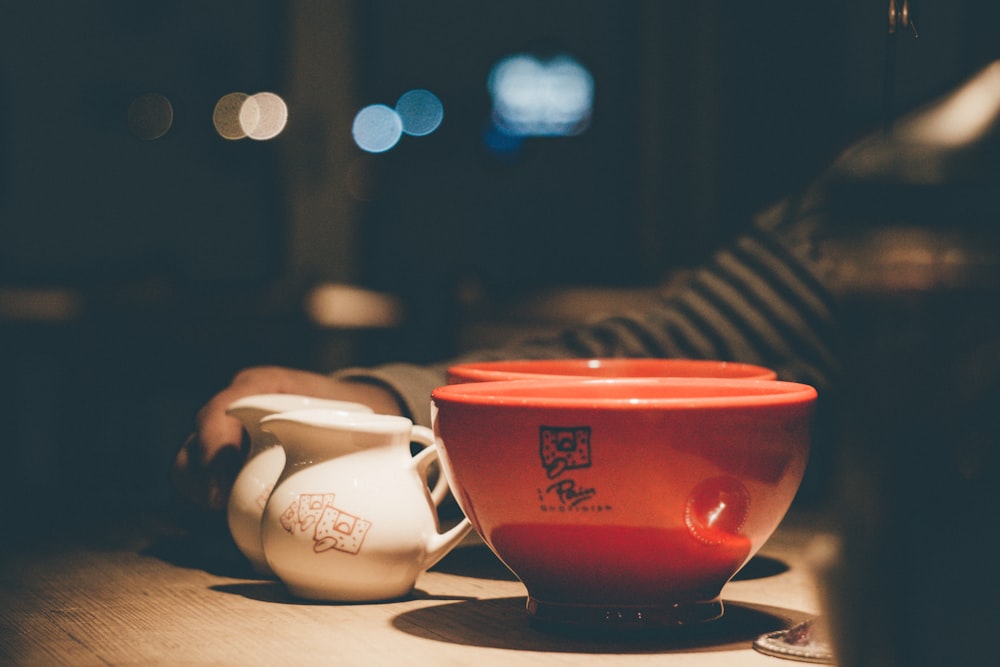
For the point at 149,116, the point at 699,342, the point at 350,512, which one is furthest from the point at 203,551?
the point at 149,116

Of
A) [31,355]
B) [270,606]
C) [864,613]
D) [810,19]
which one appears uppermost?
[810,19]

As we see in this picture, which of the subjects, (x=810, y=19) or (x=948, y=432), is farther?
(x=810, y=19)

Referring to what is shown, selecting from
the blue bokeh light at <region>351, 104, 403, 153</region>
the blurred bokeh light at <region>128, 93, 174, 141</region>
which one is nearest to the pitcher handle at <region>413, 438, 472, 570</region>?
the blue bokeh light at <region>351, 104, 403, 153</region>

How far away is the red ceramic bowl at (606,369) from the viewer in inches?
30.0

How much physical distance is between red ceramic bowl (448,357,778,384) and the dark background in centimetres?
173

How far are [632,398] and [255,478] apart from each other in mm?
286

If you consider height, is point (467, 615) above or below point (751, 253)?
below

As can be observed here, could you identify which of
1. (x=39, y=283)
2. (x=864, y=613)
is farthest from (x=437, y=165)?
(x=864, y=613)

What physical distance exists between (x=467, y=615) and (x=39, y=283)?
4.88 meters

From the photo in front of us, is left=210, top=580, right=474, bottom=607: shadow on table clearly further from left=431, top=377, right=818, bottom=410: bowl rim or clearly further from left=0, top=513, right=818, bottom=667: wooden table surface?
left=431, top=377, right=818, bottom=410: bowl rim

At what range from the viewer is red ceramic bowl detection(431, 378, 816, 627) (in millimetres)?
572

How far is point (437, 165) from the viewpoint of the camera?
6.62 m

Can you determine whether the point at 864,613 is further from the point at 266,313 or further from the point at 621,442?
the point at 266,313

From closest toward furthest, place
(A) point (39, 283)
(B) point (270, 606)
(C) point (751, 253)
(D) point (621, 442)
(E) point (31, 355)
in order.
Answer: (D) point (621, 442) → (B) point (270, 606) → (C) point (751, 253) → (E) point (31, 355) → (A) point (39, 283)
